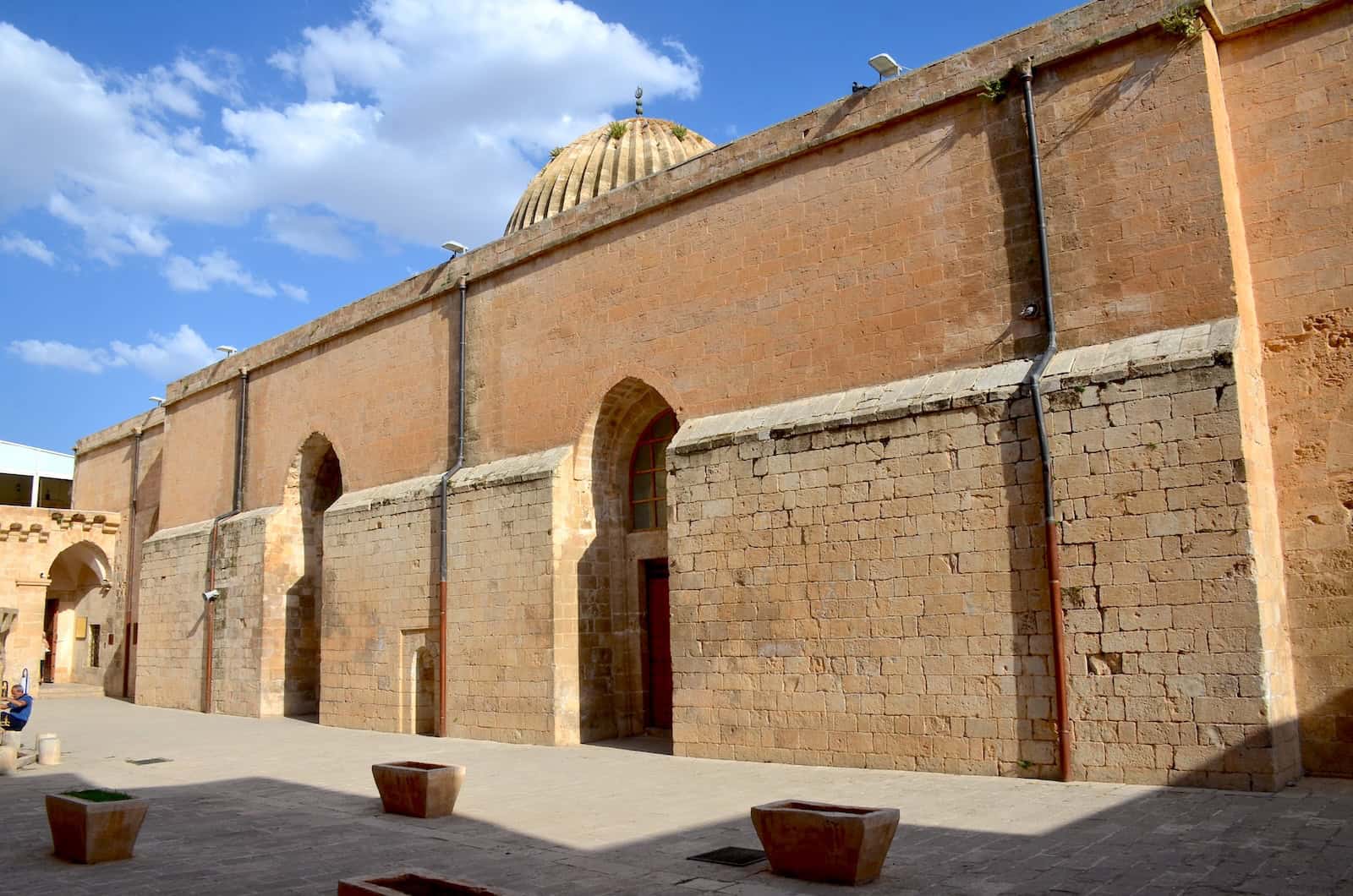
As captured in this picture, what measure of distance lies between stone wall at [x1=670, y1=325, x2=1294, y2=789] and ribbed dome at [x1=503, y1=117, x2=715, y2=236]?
855cm

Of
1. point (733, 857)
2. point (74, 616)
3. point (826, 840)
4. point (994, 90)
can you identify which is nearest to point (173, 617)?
point (74, 616)

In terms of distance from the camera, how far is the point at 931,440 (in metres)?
8.67

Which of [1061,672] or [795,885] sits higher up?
[1061,672]

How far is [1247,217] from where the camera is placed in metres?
8.19

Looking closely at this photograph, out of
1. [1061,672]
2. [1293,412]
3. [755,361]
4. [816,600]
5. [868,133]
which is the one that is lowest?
[1061,672]

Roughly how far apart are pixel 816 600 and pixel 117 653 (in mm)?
18879

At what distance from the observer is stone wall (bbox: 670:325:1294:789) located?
7.23 meters

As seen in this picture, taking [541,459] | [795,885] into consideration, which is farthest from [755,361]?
[795,885]

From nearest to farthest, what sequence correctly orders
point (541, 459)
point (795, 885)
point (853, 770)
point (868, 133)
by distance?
1. point (795, 885)
2. point (853, 770)
3. point (868, 133)
4. point (541, 459)

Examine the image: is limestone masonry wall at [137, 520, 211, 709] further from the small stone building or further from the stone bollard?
the stone bollard

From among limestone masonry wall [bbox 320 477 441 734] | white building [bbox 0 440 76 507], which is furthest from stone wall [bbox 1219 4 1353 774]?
white building [bbox 0 440 76 507]

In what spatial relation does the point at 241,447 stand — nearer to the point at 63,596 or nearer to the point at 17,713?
the point at 17,713

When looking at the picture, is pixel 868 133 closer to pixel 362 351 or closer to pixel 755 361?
pixel 755 361

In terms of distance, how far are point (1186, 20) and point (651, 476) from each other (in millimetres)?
7193
